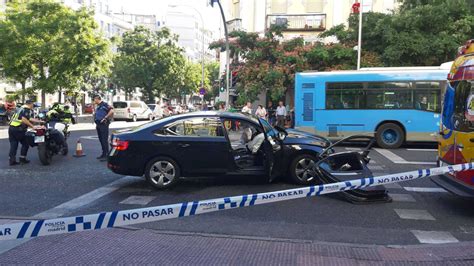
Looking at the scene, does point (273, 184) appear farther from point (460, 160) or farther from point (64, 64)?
point (64, 64)

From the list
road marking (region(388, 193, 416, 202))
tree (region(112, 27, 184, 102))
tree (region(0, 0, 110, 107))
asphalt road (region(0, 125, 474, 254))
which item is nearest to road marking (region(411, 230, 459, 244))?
asphalt road (region(0, 125, 474, 254))

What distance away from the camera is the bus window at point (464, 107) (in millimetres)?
6176

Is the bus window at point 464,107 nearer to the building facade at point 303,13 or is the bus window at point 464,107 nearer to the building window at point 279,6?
the building facade at point 303,13

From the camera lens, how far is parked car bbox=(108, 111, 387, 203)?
7.79m

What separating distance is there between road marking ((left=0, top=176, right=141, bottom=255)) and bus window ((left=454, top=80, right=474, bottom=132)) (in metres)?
5.72

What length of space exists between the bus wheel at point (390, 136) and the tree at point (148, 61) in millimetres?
36219

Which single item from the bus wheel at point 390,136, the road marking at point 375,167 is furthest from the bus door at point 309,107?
the road marking at point 375,167

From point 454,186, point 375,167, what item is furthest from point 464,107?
point 375,167

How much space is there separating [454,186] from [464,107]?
114cm

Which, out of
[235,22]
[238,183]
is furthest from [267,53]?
[238,183]

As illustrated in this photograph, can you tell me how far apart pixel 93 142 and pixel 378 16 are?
54.8 feet

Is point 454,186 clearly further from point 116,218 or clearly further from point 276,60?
point 276,60

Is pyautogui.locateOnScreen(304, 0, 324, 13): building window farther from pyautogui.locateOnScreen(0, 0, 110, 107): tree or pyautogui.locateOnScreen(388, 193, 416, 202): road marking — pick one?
pyautogui.locateOnScreen(388, 193, 416, 202): road marking

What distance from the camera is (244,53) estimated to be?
24547mm
